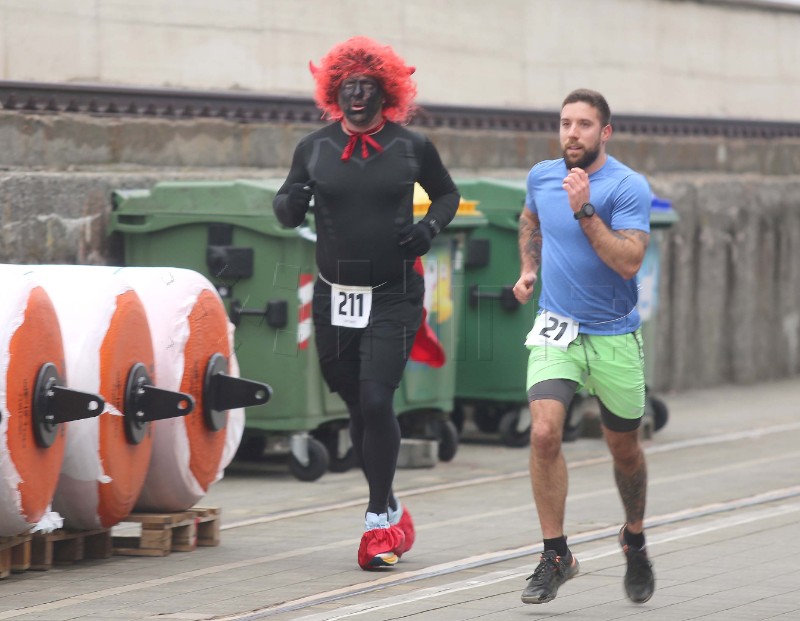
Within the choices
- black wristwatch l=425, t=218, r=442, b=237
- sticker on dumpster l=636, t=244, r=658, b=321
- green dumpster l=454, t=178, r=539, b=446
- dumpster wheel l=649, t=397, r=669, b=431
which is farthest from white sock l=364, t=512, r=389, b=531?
dumpster wheel l=649, t=397, r=669, b=431

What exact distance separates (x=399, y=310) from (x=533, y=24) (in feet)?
31.2

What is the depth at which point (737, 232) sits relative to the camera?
17.4m

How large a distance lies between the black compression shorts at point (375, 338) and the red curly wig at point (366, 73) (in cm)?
69

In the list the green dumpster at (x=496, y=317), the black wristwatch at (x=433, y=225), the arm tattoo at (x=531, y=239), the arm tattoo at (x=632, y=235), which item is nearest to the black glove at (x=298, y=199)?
the black wristwatch at (x=433, y=225)

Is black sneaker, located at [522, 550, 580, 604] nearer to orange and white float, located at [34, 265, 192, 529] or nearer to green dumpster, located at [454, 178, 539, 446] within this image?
orange and white float, located at [34, 265, 192, 529]

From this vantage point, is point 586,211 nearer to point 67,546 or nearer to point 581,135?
point 581,135

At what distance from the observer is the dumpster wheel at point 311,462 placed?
Answer: 10469 millimetres

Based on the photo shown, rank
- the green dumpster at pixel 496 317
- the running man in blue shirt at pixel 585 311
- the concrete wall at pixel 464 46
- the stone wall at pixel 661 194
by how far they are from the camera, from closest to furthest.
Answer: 1. the running man in blue shirt at pixel 585 311
2. the stone wall at pixel 661 194
3. the concrete wall at pixel 464 46
4. the green dumpster at pixel 496 317

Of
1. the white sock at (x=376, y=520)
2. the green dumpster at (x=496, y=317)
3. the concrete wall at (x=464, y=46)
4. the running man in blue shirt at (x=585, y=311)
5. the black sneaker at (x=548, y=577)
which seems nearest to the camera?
the black sneaker at (x=548, y=577)

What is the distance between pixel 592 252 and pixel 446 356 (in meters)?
5.09

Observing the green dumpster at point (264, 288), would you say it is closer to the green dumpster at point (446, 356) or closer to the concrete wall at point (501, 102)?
the concrete wall at point (501, 102)

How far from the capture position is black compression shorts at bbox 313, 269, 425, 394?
7.43 metres

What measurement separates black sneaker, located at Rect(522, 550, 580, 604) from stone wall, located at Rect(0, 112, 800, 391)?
4.93 m

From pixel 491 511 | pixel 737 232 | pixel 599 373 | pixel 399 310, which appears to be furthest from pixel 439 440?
pixel 737 232
